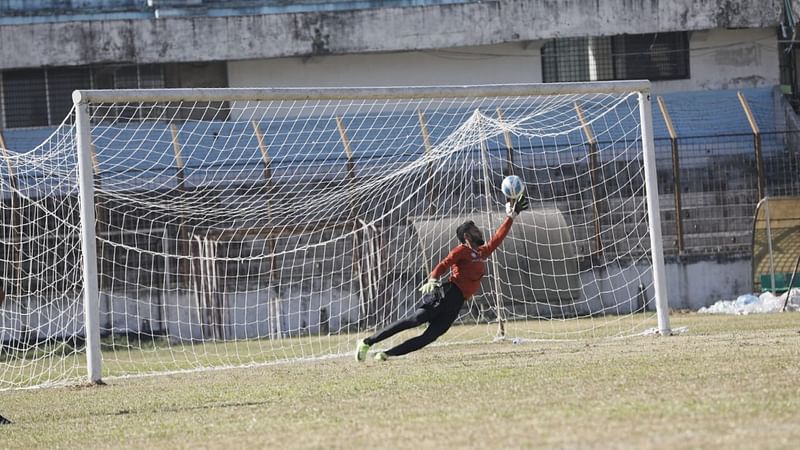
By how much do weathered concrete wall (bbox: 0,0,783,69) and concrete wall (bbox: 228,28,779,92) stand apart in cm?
116

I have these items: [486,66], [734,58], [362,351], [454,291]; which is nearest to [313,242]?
[362,351]

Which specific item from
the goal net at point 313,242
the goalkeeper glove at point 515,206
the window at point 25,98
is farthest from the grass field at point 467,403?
the window at point 25,98

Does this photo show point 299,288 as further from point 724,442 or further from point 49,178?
point 724,442

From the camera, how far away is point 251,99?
14359 millimetres

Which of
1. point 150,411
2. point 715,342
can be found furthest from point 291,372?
point 715,342

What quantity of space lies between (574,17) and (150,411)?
22.3 m

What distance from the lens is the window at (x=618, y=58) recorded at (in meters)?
32.1

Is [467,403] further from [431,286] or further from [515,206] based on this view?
[515,206]

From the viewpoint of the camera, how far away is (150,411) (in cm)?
1055

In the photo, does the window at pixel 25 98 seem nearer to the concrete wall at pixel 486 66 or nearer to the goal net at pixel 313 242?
the concrete wall at pixel 486 66

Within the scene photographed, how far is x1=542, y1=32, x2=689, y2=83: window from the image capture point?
32062 millimetres

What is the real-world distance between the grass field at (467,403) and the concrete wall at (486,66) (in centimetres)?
1862

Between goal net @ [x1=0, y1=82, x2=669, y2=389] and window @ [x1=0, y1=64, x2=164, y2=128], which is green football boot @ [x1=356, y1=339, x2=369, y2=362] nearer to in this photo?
goal net @ [x1=0, y1=82, x2=669, y2=389]

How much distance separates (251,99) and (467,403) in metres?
6.31
